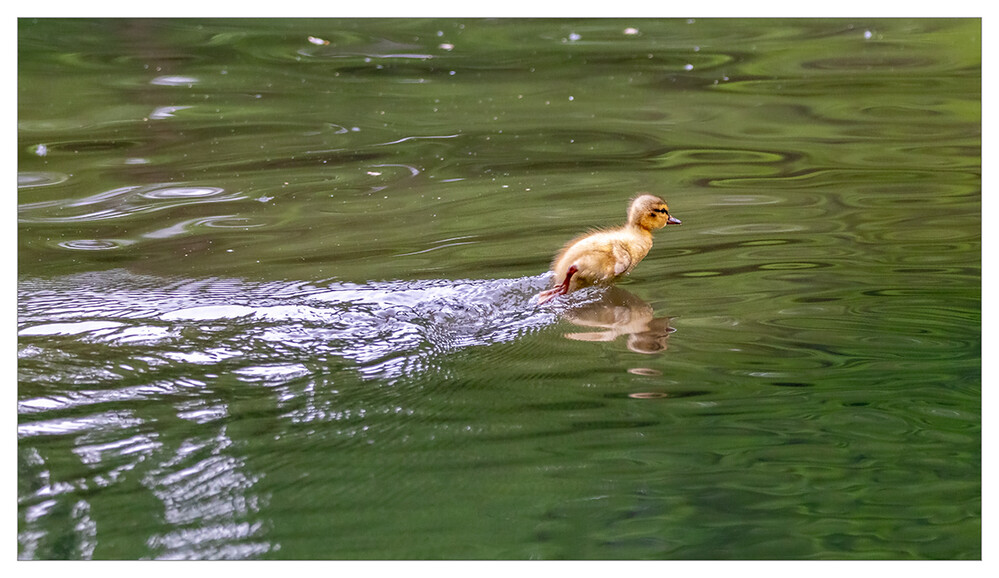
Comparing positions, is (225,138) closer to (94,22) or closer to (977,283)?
(94,22)

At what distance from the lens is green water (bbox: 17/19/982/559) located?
205cm

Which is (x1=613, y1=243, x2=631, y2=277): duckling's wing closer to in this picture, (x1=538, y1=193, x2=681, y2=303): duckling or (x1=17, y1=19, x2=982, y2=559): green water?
(x1=538, y1=193, x2=681, y2=303): duckling

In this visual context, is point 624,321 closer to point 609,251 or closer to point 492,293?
point 609,251

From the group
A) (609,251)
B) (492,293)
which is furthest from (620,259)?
(492,293)

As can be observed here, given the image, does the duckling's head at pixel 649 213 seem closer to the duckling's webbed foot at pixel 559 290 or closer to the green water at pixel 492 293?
the green water at pixel 492 293

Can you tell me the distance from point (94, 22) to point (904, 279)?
345 centimetres

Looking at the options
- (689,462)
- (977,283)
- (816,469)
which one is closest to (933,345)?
(977,283)

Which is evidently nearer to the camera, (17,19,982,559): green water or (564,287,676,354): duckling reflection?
(17,19,982,559): green water

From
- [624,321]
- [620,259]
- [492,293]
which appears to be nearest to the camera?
[624,321]

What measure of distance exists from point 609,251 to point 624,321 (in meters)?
0.33

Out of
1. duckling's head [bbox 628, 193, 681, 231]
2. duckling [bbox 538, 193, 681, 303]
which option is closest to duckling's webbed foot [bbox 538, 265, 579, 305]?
duckling [bbox 538, 193, 681, 303]

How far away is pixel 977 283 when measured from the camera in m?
3.16

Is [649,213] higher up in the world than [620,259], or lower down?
higher up

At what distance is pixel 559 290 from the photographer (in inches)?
121
